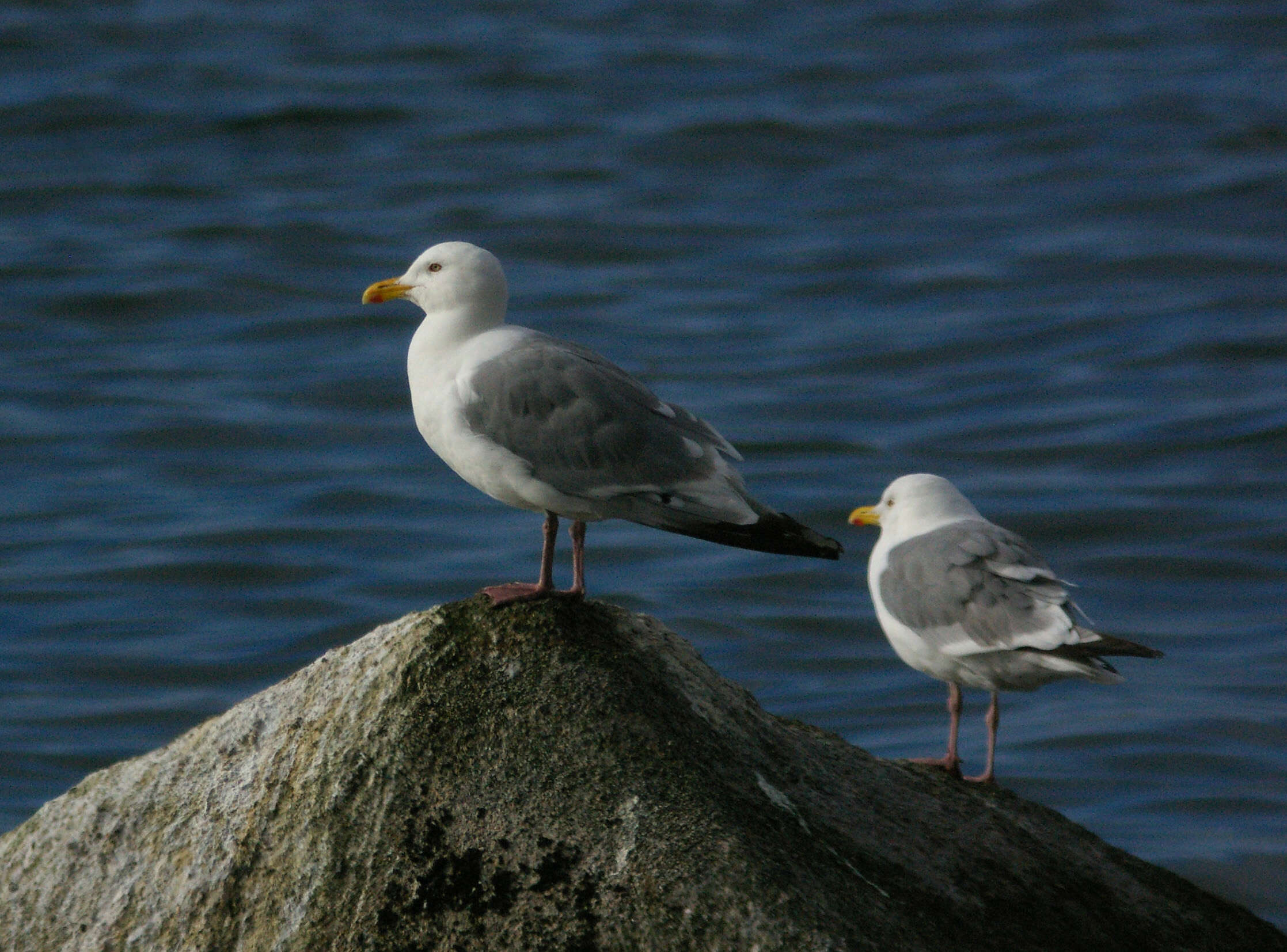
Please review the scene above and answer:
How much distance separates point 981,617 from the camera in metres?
6.23

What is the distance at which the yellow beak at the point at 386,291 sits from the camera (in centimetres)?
572

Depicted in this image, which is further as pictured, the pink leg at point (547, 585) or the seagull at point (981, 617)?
the seagull at point (981, 617)

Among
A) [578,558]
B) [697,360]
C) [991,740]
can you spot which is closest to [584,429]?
[578,558]

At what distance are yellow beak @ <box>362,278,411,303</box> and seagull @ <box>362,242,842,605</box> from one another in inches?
7.9

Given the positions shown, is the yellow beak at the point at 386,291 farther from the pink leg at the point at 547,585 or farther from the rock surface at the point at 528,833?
the rock surface at the point at 528,833

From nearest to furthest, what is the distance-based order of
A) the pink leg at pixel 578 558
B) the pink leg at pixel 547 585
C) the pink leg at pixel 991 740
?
1. the pink leg at pixel 547 585
2. the pink leg at pixel 578 558
3. the pink leg at pixel 991 740

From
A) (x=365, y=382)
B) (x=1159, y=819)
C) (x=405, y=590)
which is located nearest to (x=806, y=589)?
(x=405, y=590)

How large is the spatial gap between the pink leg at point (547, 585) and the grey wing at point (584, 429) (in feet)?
0.53

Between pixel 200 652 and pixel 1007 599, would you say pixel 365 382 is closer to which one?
pixel 200 652

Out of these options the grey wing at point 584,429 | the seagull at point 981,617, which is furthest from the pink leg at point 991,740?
the grey wing at point 584,429

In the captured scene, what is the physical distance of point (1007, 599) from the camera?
620cm

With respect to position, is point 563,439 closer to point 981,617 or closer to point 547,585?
point 547,585

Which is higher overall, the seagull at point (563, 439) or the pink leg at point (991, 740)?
the seagull at point (563, 439)

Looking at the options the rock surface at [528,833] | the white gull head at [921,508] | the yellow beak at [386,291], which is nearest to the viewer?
A: the rock surface at [528,833]
